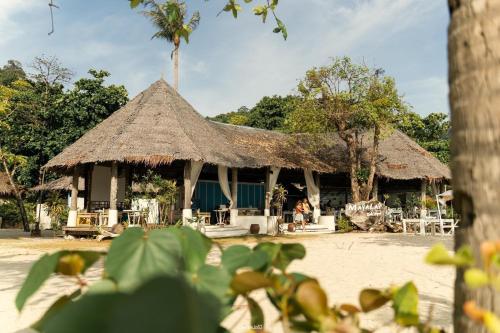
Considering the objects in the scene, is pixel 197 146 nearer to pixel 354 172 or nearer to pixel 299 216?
pixel 299 216

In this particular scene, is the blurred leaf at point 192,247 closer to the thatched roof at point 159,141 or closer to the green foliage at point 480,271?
the green foliage at point 480,271

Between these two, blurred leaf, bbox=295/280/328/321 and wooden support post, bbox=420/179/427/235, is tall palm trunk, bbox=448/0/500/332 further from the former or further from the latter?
wooden support post, bbox=420/179/427/235

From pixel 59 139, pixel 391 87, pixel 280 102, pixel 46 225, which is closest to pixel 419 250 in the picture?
pixel 391 87

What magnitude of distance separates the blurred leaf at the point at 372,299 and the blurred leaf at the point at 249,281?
0.19 meters

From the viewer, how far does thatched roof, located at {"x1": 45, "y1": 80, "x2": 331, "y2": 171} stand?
12.9 meters

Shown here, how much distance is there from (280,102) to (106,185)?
21.0 m

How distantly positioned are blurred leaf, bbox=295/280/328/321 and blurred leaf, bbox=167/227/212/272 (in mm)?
153

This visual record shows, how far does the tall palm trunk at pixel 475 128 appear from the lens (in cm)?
59

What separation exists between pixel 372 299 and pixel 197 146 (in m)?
13.5

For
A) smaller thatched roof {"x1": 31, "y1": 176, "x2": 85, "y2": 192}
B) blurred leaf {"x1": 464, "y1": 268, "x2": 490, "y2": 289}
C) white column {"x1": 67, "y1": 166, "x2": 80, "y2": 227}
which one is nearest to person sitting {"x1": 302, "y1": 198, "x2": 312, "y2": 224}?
white column {"x1": 67, "y1": 166, "x2": 80, "y2": 227}

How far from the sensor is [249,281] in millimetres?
619

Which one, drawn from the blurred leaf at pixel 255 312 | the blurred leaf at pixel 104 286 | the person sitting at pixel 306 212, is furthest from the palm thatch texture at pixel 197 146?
the blurred leaf at pixel 104 286

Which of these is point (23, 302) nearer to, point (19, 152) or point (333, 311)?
point (333, 311)

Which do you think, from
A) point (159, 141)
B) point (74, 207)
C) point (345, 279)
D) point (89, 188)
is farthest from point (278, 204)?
point (345, 279)
